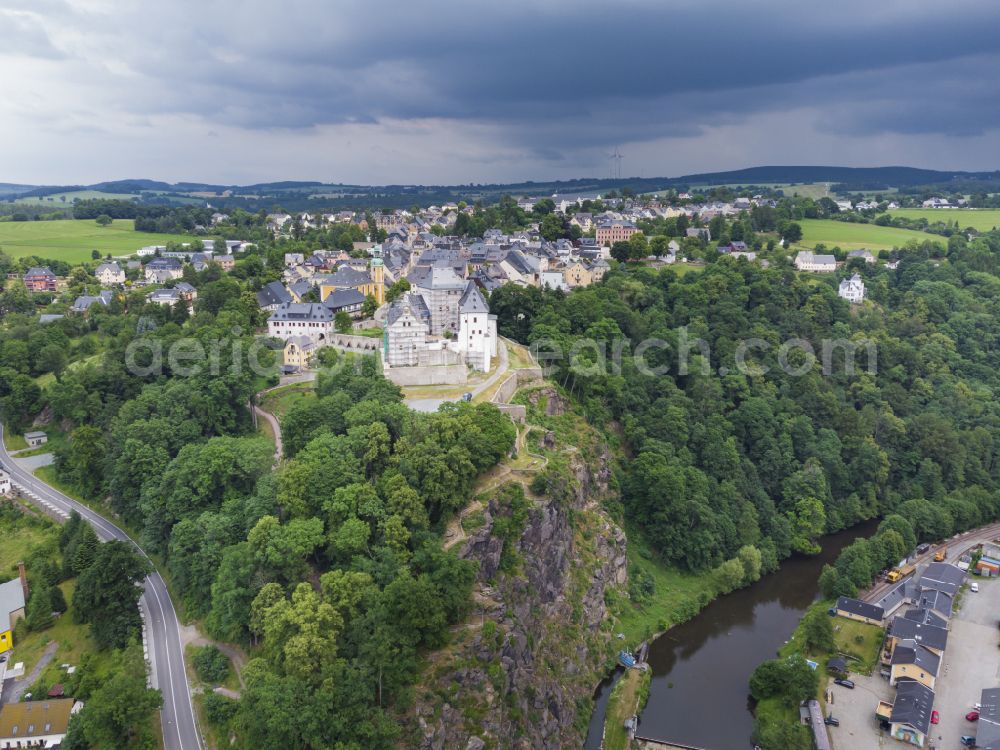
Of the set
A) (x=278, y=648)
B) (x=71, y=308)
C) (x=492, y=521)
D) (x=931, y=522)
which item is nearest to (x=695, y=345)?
(x=931, y=522)

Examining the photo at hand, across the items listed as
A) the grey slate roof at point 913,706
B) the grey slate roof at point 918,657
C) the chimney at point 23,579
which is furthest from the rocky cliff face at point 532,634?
the chimney at point 23,579

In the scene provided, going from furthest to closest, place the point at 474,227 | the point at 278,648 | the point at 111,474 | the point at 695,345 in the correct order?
the point at 474,227 < the point at 695,345 < the point at 111,474 < the point at 278,648

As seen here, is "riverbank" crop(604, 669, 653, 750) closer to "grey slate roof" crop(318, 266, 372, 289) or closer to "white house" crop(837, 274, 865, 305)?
"grey slate roof" crop(318, 266, 372, 289)

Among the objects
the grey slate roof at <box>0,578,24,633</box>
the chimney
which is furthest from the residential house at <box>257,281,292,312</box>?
the grey slate roof at <box>0,578,24,633</box>

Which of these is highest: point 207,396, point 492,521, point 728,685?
point 207,396

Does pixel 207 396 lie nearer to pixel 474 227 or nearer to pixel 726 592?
pixel 726 592

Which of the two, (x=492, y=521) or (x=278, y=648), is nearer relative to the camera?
(x=278, y=648)

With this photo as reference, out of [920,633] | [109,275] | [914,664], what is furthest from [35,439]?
[920,633]
